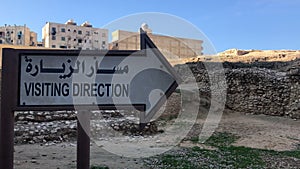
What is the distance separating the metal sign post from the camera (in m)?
3.35

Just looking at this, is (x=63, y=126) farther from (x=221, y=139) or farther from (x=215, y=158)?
(x=215, y=158)

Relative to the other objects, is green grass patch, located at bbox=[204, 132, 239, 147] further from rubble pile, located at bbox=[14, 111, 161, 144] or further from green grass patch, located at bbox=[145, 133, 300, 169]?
rubble pile, located at bbox=[14, 111, 161, 144]

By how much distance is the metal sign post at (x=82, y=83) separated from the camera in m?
3.35

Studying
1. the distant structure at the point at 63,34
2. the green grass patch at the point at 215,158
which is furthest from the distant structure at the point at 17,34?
the green grass patch at the point at 215,158

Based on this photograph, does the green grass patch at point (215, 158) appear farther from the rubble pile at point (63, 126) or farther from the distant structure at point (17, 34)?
the distant structure at point (17, 34)

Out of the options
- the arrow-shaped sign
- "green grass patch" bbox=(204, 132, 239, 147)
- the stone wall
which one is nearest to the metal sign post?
the arrow-shaped sign

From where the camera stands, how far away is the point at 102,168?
583 cm

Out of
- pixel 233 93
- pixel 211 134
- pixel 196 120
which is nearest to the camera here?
pixel 211 134

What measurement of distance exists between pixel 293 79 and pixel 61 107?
1430 centimetres

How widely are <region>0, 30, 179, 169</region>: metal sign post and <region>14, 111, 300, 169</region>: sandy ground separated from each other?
115 inches

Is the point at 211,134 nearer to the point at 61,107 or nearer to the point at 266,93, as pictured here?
the point at 266,93

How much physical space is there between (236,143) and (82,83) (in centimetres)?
754

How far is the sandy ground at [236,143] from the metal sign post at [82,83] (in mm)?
2910

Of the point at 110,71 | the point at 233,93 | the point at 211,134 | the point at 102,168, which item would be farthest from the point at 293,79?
the point at 110,71
